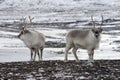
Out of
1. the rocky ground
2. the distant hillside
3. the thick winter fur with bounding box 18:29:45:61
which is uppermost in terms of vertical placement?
the rocky ground

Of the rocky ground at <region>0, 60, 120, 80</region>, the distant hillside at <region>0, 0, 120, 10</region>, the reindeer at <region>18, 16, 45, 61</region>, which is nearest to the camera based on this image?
the rocky ground at <region>0, 60, 120, 80</region>

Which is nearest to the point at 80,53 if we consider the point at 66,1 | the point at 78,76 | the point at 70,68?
the point at 70,68

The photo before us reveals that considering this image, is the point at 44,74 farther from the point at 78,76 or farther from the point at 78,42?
the point at 78,42

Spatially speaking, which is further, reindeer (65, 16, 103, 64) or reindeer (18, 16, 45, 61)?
reindeer (18, 16, 45, 61)

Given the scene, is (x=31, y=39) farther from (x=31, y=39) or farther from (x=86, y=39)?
(x=86, y=39)

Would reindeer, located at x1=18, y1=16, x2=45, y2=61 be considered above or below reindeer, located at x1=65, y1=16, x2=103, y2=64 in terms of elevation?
below

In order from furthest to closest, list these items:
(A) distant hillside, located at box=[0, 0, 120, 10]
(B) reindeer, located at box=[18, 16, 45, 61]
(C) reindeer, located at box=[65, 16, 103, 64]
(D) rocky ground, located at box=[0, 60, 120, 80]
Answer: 1. (A) distant hillside, located at box=[0, 0, 120, 10]
2. (B) reindeer, located at box=[18, 16, 45, 61]
3. (C) reindeer, located at box=[65, 16, 103, 64]
4. (D) rocky ground, located at box=[0, 60, 120, 80]

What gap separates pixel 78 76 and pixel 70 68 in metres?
1.67

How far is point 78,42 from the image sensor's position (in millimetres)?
15281

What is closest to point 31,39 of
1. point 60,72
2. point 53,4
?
point 60,72

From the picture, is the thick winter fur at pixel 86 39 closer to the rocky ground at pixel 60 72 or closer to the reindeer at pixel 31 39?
the rocky ground at pixel 60 72

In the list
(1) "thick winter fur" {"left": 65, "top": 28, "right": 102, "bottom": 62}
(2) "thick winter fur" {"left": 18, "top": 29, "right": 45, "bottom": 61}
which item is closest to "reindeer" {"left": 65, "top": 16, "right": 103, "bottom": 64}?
(1) "thick winter fur" {"left": 65, "top": 28, "right": 102, "bottom": 62}

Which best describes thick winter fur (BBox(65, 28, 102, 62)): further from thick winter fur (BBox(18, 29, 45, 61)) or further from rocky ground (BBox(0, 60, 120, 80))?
thick winter fur (BBox(18, 29, 45, 61))

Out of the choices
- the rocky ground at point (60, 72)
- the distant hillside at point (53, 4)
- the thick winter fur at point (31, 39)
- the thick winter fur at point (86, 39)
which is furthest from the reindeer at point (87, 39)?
the distant hillside at point (53, 4)
